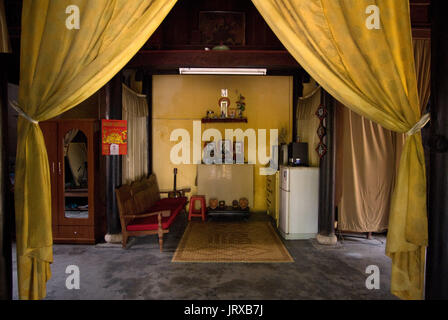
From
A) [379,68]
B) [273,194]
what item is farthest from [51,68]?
[273,194]

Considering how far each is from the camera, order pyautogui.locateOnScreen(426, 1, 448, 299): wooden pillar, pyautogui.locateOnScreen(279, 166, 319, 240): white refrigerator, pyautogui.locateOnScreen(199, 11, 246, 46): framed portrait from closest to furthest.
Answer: pyautogui.locateOnScreen(426, 1, 448, 299): wooden pillar < pyautogui.locateOnScreen(199, 11, 246, 46): framed portrait < pyautogui.locateOnScreen(279, 166, 319, 240): white refrigerator

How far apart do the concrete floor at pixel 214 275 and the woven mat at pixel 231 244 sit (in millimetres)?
179

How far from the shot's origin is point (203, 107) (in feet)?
22.7

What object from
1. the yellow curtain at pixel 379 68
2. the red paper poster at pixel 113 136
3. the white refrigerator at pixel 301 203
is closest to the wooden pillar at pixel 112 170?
the red paper poster at pixel 113 136

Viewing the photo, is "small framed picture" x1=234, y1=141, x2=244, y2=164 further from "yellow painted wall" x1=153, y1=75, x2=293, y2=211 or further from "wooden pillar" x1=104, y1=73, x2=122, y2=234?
"wooden pillar" x1=104, y1=73, x2=122, y2=234

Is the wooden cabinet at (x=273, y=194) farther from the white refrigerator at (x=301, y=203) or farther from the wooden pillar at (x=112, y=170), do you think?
the wooden pillar at (x=112, y=170)

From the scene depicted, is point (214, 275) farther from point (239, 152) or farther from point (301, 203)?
point (239, 152)

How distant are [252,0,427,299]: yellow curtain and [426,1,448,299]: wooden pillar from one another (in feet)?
0.25

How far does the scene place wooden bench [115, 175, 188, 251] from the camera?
4.38 metres

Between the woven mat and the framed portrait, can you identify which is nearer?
the woven mat

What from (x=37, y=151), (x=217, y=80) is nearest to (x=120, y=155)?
(x=37, y=151)

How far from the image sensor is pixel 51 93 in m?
2.38

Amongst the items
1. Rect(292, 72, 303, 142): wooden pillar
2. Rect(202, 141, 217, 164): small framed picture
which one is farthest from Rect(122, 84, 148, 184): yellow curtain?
Rect(292, 72, 303, 142): wooden pillar

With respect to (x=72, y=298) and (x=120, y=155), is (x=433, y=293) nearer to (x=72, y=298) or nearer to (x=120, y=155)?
(x=72, y=298)
